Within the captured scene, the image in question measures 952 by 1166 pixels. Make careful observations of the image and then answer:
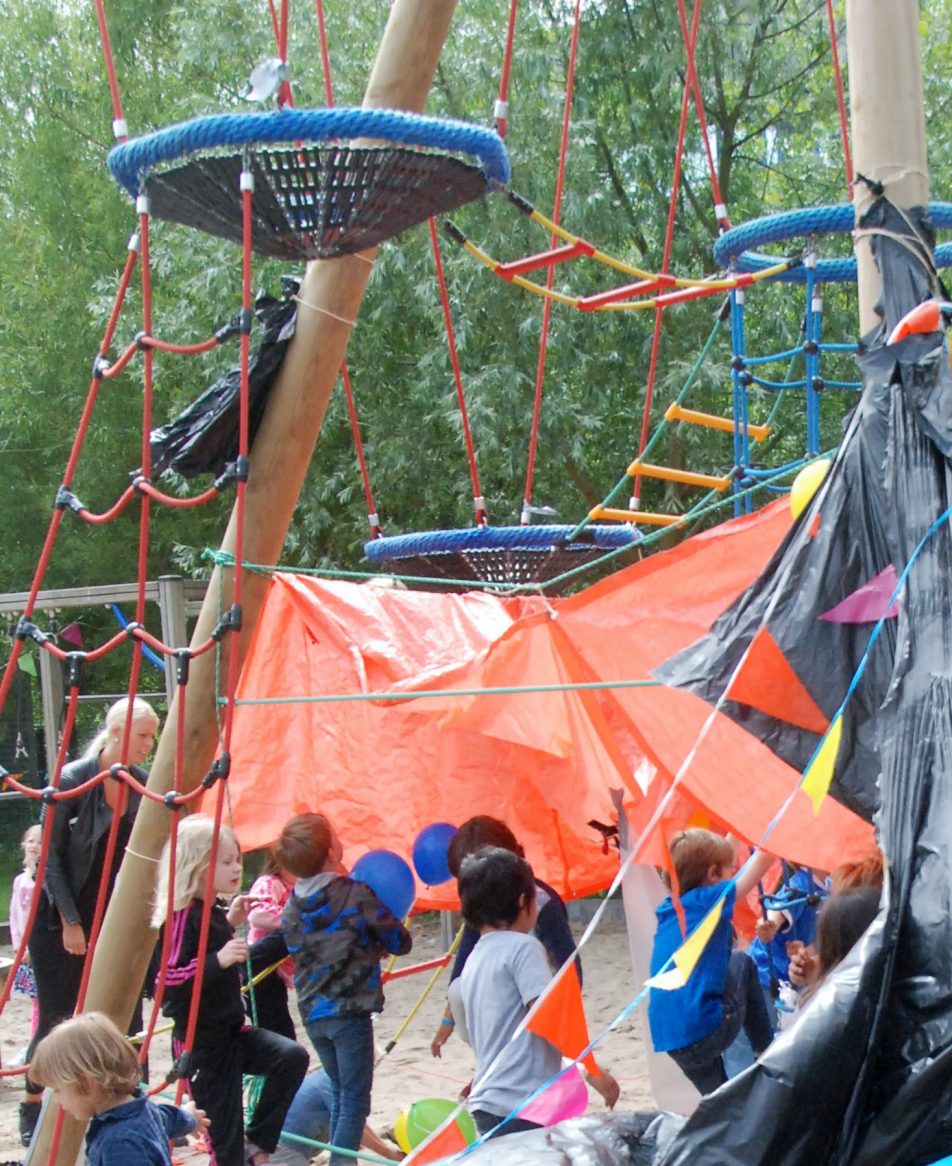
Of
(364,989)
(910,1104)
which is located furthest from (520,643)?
(910,1104)

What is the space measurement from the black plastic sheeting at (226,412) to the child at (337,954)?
120 centimetres

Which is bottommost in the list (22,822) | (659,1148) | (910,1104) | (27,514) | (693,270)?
(22,822)

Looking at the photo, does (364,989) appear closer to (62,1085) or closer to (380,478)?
(62,1085)

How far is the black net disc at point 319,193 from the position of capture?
2646 millimetres

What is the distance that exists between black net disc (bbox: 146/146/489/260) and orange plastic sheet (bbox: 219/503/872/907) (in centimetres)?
96

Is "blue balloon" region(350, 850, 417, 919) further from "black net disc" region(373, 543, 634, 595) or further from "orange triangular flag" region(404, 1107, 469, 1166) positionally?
"orange triangular flag" region(404, 1107, 469, 1166)

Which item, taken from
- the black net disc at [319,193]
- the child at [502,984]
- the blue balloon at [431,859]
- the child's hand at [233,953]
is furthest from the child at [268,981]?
the black net disc at [319,193]

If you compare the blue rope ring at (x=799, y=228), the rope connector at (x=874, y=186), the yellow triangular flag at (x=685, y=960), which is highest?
the blue rope ring at (x=799, y=228)

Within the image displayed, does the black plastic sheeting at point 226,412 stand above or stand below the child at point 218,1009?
above

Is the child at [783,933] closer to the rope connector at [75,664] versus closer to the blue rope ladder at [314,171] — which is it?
the rope connector at [75,664]

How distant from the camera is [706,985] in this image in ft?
10.9

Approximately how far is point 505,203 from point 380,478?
1832mm

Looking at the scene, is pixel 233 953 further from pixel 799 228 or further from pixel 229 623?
pixel 799 228

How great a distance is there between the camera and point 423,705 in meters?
3.94
